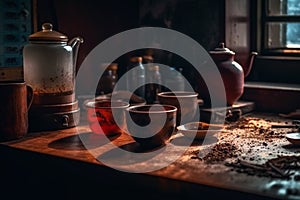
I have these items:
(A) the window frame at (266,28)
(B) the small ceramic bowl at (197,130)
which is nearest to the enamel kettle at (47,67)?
(B) the small ceramic bowl at (197,130)

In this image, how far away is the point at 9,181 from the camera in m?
1.45

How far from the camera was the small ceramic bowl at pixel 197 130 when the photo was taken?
55.4 inches

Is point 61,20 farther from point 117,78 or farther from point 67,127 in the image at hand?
point 67,127

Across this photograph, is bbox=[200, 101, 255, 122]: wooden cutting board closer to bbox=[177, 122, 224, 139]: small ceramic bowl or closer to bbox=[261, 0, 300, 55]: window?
bbox=[177, 122, 224, 139]: small ceramic bowl

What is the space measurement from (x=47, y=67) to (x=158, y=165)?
1.98 ft

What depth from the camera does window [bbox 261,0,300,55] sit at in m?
2.03

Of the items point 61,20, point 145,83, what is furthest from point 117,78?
point 61,20

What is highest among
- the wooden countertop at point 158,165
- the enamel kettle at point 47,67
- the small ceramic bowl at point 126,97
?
the enamel kettle at point 47,67

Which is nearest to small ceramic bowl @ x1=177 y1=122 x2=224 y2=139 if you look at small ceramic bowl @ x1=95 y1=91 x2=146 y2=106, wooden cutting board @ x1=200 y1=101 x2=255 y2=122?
wooden cutting board @ x1=200 y1=101 x2=255 y2=122

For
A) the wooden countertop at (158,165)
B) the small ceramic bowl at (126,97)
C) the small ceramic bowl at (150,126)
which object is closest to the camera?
the wooden countertop at (158,165)

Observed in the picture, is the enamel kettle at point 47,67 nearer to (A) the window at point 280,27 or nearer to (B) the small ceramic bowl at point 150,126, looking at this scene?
(B) the small ceramic bowl at point 150,126

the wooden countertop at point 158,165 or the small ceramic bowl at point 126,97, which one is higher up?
the small ceramic bowl at point 126,97

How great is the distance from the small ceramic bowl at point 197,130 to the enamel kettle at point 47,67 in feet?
1.33

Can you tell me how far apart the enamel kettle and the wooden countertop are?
0.12 meters
